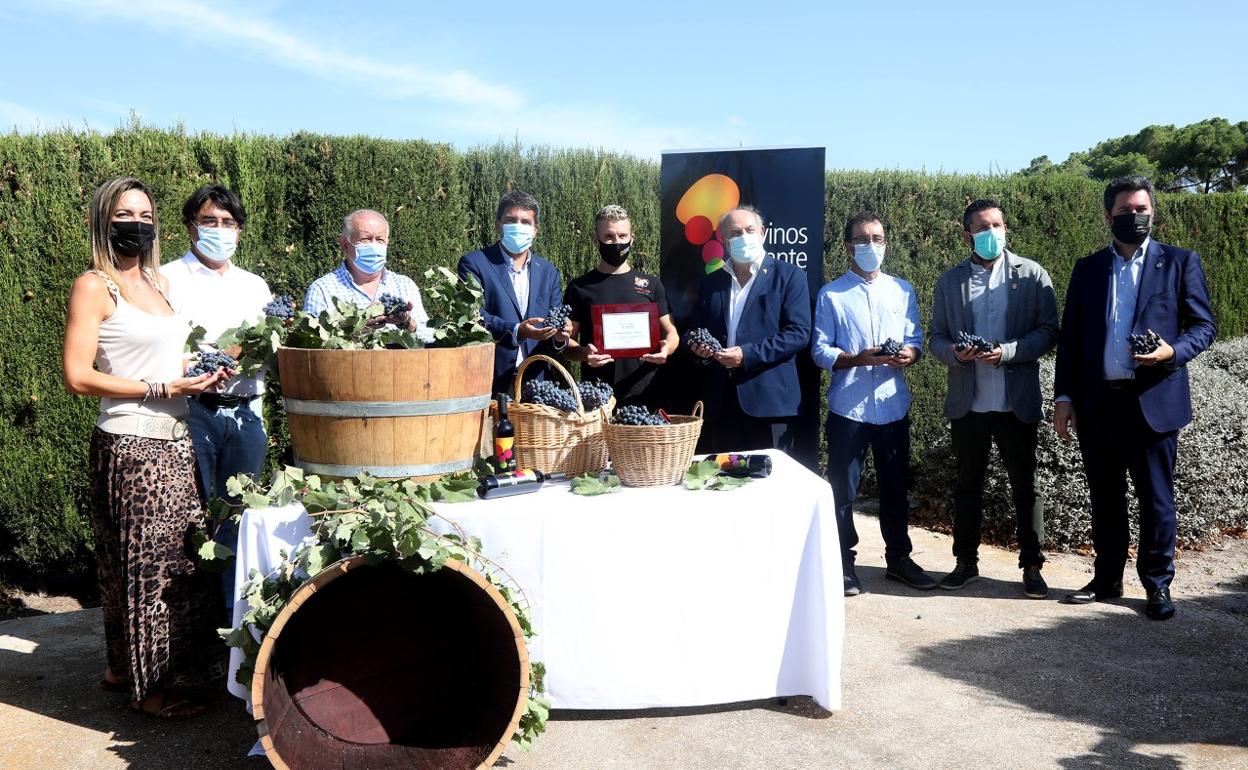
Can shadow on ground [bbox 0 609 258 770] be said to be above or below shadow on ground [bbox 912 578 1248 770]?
below

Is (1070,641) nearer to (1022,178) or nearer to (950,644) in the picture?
(950,644)

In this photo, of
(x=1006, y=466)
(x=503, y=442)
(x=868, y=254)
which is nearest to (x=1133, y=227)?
(x=868, y=254)

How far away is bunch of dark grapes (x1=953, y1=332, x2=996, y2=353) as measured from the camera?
5070 millimetres

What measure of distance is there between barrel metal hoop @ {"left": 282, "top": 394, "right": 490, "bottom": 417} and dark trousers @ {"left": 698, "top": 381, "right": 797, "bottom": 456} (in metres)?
2.20

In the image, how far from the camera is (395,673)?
3443 millimetres

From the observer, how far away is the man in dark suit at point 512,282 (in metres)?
5.21

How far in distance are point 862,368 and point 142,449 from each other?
359 centimetres

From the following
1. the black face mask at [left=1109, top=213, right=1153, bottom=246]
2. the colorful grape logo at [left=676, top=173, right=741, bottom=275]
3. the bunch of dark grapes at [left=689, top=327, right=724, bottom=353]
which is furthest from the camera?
A: the colorful grape logo at [left=676, top=173, right=741, bottom=275]

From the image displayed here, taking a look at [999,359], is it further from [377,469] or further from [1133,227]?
[377,469]

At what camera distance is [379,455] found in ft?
10.9

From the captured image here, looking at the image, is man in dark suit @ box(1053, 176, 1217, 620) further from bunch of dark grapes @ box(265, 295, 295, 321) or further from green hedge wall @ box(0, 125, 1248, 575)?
bunch of dark grapes @ box(265, 295, 295, 321)

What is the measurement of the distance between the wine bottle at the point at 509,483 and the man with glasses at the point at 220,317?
128 centimetres

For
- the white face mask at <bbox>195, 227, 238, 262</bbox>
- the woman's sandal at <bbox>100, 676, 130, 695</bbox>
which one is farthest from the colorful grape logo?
the woman's sandal at <bbox>100, 676, 130, 695</bbox>

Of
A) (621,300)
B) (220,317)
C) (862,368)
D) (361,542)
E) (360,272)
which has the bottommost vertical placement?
(361,542)
